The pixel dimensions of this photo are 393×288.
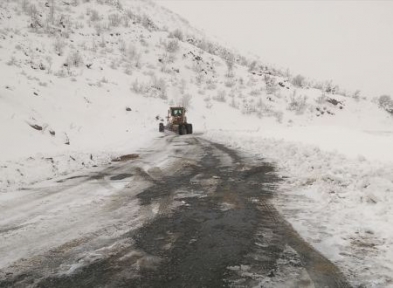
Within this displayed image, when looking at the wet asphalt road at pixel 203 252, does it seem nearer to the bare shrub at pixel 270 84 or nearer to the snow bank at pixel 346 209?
the snow bank at pixel 346 209

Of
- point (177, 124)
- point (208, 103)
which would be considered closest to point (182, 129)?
point (177, 124)

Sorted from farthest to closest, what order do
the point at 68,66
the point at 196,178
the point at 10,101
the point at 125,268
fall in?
the point at 68,66
the point at 10,101
the point at 196,178
the point at 125,268

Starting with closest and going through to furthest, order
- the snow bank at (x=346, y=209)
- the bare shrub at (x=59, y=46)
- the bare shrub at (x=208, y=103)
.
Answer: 1. the snow bank at (x=346, y=209)
2. the bare shrub at (x=59, y=46)
3. the bare shrub at (x=208, y=103)

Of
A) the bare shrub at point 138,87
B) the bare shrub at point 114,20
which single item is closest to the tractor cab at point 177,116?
the bare shrub at point 138,87

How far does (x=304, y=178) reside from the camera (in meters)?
7.79

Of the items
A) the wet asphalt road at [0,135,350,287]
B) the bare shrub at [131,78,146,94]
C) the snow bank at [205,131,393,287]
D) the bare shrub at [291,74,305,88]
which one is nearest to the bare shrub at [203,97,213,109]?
the bare shrub at [131,78,146,94]

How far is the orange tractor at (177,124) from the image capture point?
76.6ft

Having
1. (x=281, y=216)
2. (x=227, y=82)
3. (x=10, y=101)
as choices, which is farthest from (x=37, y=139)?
(x=227, y=82)

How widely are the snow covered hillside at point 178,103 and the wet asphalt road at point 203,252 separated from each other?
365 mm

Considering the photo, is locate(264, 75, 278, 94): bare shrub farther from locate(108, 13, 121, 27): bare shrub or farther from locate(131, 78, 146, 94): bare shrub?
locate(108, 13, 121, 27): bare shrub

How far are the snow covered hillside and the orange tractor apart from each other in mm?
806

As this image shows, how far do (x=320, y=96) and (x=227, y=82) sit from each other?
851 cm

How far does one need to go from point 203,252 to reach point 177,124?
20.7 meters

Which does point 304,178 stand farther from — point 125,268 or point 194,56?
point 194,56
